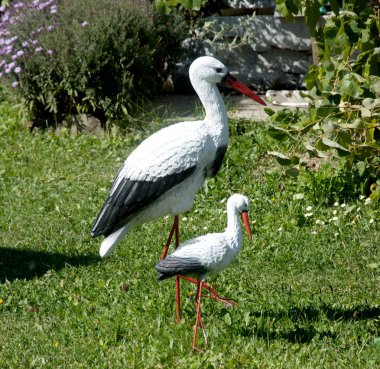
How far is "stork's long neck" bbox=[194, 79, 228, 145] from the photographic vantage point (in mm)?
5133

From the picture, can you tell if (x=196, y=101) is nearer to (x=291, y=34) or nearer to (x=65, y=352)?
(x=291, y=34)

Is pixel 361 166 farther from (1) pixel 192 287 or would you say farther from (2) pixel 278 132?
(1) pixel 192 287

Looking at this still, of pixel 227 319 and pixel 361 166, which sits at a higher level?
pixel 227 319

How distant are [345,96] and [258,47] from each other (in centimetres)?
431

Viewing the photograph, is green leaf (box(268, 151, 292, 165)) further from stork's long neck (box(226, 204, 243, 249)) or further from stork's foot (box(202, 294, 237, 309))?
stork's long neck (box(226, 204, 243, 249))

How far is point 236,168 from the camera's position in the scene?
7.73m

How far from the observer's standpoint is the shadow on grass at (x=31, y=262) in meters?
6.30

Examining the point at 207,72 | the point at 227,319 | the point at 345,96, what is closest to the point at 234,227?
the point at 227,319

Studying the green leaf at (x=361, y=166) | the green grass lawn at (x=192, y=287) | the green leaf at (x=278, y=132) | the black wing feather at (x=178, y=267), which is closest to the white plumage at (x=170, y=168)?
the black wing feather at (x=178, y=267)

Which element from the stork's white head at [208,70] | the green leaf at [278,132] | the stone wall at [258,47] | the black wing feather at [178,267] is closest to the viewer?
the black wing feather at [178,267]

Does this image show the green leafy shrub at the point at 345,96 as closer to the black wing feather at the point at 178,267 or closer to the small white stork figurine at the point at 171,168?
the small white stork figurine at the point at 171,168

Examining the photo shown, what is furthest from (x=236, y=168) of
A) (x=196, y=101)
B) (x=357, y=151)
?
(x=196, y=101)

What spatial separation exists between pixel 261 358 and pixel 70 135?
5.00 metres

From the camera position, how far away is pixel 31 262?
21.2ft
